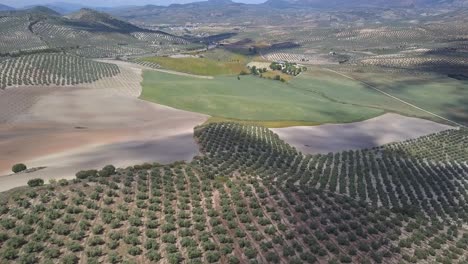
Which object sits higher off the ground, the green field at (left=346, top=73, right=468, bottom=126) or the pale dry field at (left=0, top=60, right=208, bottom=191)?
the pale dry field at (left=0, top=60, right=208, bottom=191)

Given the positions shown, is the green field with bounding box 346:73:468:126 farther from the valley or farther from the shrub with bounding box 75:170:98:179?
the shrub with bounding box 75:170:98:179

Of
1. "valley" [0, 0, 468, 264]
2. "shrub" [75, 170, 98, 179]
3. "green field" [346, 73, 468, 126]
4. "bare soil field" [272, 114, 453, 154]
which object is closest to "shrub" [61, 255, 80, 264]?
"valley" [0, 0, 468, 264]

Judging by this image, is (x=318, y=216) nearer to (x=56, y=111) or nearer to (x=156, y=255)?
(x=156, y=255)

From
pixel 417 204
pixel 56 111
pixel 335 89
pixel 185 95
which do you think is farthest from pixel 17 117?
pixel 335 89

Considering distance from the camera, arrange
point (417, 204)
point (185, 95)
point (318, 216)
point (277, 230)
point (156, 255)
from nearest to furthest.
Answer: point (156, 255) → point (277, 230) → point (318, 216) → point (417, 204) → point (185, 95)

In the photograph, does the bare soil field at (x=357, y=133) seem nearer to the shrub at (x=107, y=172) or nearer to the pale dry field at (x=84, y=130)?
the pale dry field at (x=84, y=130)

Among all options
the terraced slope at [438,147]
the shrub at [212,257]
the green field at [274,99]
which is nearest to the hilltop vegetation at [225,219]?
the shrub at [212,257]
